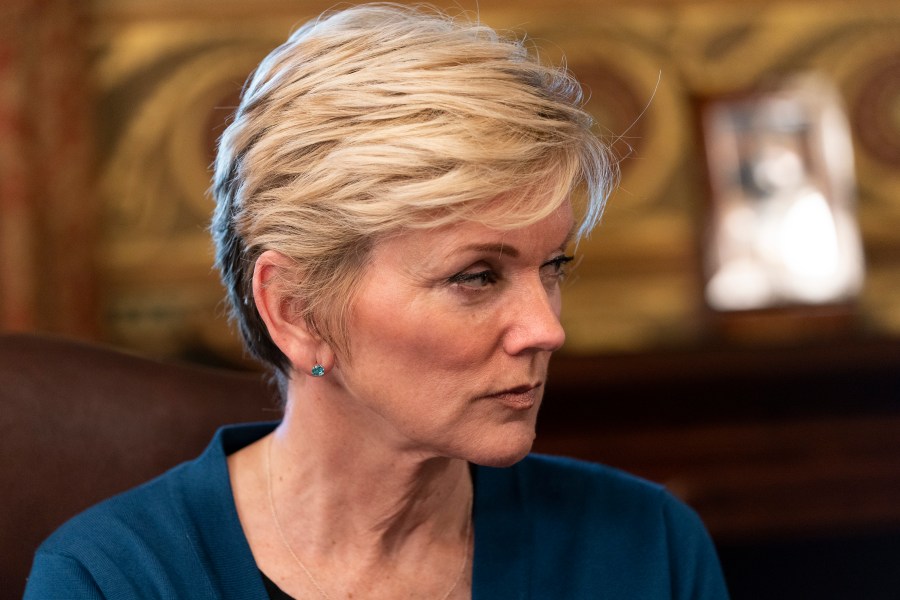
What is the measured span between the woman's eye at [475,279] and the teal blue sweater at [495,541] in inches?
15.0

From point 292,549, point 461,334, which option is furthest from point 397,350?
point 292,549

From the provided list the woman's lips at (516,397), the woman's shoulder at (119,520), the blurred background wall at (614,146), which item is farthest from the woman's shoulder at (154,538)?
the blurred background wall at (614,146)

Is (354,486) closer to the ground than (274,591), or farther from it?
farther from it

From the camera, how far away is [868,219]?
3.54 meters

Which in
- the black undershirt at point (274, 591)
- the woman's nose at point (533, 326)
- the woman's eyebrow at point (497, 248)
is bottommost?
the black undershirt at point (274, 591)

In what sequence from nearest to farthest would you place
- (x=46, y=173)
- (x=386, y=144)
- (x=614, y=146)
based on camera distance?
(x=386, y=144)
(x=46, y=173)
(x=614, y=146)

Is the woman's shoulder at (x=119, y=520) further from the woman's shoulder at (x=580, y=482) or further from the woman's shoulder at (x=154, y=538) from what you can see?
the woman's shoulder at (x=580, y=482)

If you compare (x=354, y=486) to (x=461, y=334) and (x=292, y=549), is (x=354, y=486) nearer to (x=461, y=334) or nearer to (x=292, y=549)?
(x=292, y=549)

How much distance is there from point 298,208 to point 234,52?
2.34 metres

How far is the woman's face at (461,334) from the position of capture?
1.34m

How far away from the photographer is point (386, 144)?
131cm

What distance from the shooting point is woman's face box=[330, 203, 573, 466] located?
1.34m

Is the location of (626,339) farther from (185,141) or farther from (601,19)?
(185,141)

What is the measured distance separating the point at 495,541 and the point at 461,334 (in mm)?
365
